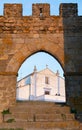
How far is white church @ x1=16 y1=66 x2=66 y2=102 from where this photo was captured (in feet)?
119

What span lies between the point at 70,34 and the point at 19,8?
2.37 meters

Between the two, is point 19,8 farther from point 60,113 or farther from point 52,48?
point 60,113

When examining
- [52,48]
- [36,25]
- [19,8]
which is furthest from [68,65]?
[19,8]

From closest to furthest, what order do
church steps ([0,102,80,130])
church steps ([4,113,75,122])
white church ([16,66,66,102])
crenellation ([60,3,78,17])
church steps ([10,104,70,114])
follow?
church steps ([0,102,80,130]), church steps ([4,113,75,122]), church steps ([10,104,70,114]), crenellation ([60,3,78,17]), white church ([16,66,66,102])

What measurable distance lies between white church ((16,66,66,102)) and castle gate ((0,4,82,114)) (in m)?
22.1

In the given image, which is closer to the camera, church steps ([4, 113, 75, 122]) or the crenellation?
church steps ([4, 113, 75, 122])

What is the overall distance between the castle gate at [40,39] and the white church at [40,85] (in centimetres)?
2208

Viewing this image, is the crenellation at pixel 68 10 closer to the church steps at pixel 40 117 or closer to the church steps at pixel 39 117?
the church steps at pixel 40 117

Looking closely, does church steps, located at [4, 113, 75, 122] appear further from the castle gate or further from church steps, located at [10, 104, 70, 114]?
the castle gate

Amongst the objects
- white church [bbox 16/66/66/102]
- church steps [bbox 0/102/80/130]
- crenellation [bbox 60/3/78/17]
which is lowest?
church steps [bbox 0/102/80/130]

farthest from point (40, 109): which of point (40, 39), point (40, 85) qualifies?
point (40, 85)

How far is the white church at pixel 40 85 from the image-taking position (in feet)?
119

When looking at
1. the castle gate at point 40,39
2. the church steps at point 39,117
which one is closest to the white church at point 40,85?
the castle gate at point 40,39

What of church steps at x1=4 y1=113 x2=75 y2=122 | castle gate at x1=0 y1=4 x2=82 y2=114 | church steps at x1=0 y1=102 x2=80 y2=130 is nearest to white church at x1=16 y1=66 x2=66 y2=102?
castle gate at x1=0 y1=4 x2=82 y2=114
